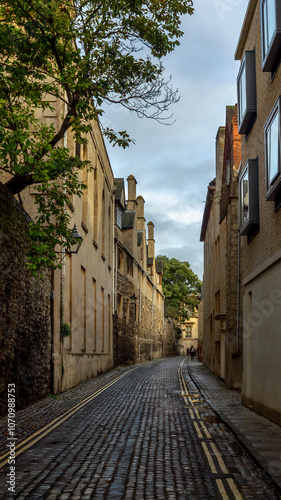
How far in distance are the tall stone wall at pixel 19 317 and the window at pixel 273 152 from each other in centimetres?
520

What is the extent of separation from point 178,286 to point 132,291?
32757 millimetres

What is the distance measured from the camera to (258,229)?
1252 cm

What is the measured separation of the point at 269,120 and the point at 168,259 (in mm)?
62507

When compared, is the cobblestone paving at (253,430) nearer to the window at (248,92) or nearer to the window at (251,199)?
the window at (251,199)

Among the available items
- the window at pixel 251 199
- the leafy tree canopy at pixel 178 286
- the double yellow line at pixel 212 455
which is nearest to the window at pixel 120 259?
the double yellow line at pixel 212 455

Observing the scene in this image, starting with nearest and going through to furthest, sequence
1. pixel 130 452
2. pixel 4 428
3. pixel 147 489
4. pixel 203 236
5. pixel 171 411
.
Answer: pixel 147 489, pixel 130 452, pixel 4 428, pixel 171 411, pixel 203 236

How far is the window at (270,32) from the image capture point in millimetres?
9883

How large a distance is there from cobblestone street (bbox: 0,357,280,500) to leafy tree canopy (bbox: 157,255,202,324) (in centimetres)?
5943

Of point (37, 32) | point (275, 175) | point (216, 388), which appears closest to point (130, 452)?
point (275, 175)

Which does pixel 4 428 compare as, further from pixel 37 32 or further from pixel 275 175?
pixel 37 32

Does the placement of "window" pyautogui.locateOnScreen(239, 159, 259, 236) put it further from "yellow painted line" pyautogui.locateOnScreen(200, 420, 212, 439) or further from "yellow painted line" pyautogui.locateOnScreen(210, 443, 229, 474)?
"yellow painted line" pyautogui.locateOnScreen(210, 443, 229, 474)

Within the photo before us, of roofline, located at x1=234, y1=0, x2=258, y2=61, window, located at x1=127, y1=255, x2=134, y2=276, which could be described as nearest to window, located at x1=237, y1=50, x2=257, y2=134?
roofline, located at x1=234, y1=0, x2=258, y2=61

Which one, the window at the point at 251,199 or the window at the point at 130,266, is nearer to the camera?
the window at the point at 251,199

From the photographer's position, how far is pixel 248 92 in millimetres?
13289
